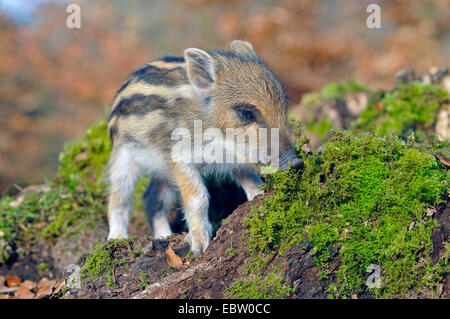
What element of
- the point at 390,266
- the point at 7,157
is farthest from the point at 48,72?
the point at 390,266

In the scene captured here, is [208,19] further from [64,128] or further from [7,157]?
[7,157]

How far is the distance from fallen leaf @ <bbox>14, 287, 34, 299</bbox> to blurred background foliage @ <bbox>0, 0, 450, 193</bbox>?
34.5 ft

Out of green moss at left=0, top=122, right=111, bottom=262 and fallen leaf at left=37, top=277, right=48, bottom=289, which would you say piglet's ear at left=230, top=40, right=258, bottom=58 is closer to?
green moss at left=0, top=122, right=111, bottom=262

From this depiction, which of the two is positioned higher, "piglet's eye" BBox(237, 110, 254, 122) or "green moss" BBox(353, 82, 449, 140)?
"green moss" BBox(353, 82, 449, 140)

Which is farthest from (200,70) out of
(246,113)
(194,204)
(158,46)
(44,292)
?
(158,46)

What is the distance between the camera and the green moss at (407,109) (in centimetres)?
803

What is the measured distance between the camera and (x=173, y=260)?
15.8ft

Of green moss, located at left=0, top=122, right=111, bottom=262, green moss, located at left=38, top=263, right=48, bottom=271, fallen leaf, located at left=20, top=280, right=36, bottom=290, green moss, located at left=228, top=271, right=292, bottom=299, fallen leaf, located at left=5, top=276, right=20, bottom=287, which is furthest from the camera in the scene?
green moss, located at left=0, top=122, right=111, bottom=262

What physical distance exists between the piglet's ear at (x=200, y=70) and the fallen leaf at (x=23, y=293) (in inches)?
139

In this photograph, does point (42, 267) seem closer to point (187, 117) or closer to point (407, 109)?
point (187, 117)

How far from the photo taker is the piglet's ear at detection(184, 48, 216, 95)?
5227 mm

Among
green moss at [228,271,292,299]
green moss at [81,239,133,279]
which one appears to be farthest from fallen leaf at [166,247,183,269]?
green moss at [228,271,292,299]

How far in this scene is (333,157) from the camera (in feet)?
15.4
